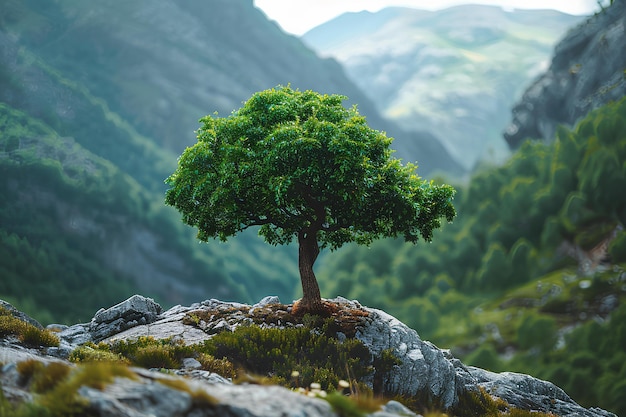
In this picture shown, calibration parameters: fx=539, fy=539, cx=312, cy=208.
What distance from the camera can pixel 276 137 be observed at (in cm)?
2258

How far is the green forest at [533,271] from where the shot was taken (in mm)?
88062

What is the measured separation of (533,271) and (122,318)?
11188 centimetres

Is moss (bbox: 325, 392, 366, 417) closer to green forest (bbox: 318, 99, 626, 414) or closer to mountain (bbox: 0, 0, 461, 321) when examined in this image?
green forest (bbox: 318, 99, 626, 414)

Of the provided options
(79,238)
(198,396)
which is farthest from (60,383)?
(79,238)

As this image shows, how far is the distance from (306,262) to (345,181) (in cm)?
479

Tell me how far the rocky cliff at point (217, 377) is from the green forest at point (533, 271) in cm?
5796

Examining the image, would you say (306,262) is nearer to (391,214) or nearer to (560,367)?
(391,214)

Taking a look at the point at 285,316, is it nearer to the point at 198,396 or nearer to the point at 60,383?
the point at 198,396

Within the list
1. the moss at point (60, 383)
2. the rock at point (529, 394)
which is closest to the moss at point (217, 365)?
the moss at point (60, 383)

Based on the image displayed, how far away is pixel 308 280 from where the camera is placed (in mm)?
24891

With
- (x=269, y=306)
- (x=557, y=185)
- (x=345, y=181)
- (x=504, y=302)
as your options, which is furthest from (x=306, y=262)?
(x=557, y=185)

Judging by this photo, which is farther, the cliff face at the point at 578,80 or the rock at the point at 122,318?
the cliff face at the point at 578,80

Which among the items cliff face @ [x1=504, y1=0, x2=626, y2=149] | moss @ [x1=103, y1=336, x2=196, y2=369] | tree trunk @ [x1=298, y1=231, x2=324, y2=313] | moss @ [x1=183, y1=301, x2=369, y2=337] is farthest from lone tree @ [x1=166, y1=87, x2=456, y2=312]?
cliff face @ [x1=504, y1=0, x2=626, y2=149]

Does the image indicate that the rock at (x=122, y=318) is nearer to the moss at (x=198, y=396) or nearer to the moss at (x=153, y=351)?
the moss at (x=153, y=351)
